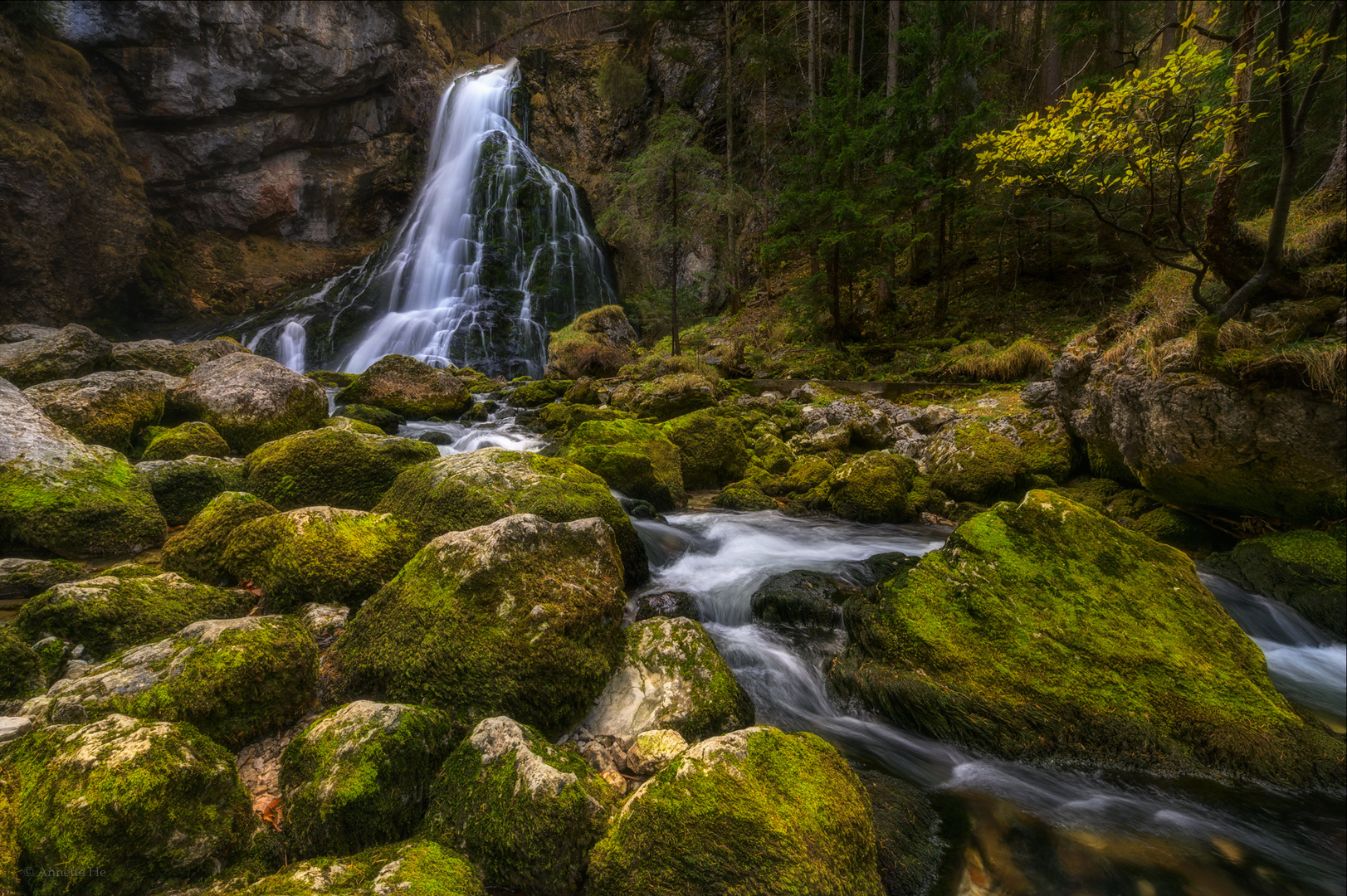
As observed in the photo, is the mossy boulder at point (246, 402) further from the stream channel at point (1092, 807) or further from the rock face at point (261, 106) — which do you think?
the rock face at point (261, 106)

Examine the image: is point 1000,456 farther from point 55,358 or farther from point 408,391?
point 55,358

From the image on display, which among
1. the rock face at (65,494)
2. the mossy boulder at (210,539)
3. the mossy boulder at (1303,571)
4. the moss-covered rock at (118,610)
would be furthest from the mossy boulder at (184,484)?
the mossy boulder at (1303,571)

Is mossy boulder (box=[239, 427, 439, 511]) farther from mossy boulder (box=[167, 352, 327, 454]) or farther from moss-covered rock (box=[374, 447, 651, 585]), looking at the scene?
mossy boulder (box=[167, 352, 327, 454])

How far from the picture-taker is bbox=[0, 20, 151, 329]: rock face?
1587cm

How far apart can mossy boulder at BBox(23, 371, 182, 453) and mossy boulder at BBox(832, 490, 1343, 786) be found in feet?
29.8

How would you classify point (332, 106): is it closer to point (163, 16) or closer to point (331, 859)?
point (163, 16)

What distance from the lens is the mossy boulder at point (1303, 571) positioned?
434cm

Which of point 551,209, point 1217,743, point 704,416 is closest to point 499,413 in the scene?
point 704,416

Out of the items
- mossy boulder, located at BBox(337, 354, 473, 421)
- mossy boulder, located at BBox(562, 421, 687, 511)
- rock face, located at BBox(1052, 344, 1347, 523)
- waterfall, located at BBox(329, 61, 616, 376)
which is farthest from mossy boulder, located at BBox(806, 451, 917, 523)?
waterfall, located at BBox(329, 61, 616, 376)

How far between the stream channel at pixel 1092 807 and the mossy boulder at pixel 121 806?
2936 mm

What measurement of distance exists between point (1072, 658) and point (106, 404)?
1075cm

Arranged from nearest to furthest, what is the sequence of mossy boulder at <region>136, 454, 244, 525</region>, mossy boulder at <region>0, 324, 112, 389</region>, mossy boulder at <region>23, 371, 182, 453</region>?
mossy boulder at <region>136, 454, 244, 525</region> → mossy boulder at <region>23, 371, 182, 453</region> → mossy boulder at <region>0, 324, 112, 389</region>

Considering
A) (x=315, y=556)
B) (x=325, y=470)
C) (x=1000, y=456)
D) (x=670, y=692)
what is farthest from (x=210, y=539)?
(x=1000, y=456)

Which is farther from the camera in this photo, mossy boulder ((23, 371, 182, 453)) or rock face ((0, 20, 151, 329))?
rock face ((0, 20, 151, 329))
